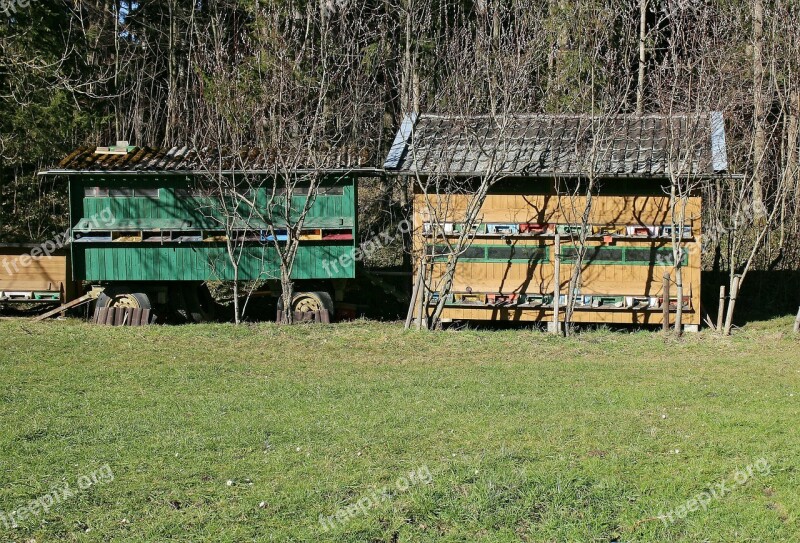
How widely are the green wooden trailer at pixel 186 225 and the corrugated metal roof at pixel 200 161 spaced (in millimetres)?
29

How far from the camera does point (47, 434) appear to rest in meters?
8.89

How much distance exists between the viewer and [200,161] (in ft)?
55.3

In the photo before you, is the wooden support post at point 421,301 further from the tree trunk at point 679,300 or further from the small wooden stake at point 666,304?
the tree trunk at point 679,300

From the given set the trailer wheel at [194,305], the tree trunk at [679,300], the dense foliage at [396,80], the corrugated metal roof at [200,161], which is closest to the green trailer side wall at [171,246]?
the corrugated metal roof at [200,161]

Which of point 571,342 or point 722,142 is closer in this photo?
point 571,342

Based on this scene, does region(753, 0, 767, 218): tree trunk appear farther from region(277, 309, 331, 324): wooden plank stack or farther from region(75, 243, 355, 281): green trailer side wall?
region(277, 309, 331, 324): wooden plank stack

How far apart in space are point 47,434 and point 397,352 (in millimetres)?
6091

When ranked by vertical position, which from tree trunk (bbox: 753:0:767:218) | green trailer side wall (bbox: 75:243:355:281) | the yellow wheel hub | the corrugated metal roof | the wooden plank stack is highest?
tree trunk (bbox: 753:0:767:218)

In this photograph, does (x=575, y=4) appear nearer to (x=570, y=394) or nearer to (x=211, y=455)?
(x=570, y=394)

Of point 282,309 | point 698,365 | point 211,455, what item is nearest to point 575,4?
point 282,309

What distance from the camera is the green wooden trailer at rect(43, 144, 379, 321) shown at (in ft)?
55.5

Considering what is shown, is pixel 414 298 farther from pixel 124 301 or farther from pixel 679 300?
pixel 124 301

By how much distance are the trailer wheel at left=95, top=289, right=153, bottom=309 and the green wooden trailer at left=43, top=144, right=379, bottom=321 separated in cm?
2

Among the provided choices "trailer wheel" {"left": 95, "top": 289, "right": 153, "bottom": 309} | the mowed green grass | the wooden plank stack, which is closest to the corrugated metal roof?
"trailer wheel" {"left": 95, "top": 289, "right": 153, "bottom": 309}
